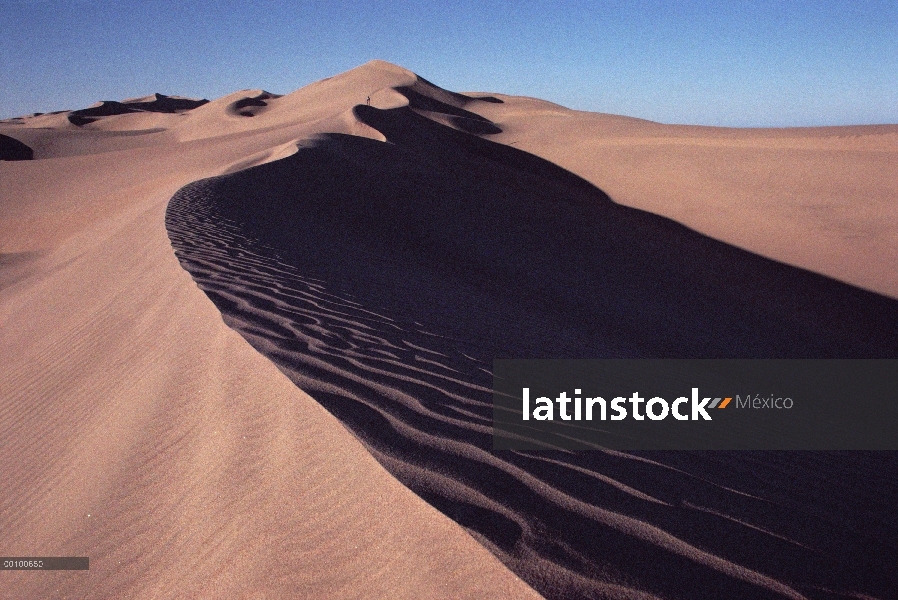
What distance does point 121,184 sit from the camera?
18625 mm

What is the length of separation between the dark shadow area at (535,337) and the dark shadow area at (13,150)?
2664cm

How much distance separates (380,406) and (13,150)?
3898 cm

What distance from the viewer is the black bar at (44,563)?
2802 millimetres

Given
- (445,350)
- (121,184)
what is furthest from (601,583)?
(121,184)

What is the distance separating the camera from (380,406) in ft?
10.1

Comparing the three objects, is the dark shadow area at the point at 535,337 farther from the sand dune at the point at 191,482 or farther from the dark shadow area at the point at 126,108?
the dark shadow area at the point at 126,108

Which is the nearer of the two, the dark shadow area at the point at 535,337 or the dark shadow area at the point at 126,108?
the dark shadow area at the point at 535,337
